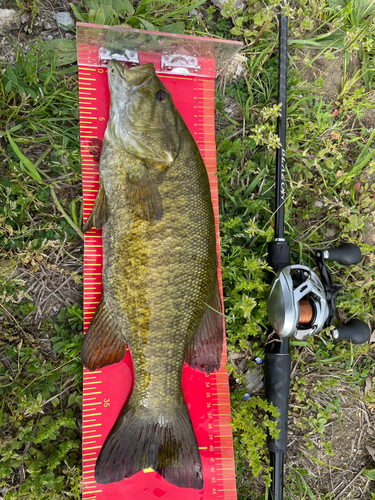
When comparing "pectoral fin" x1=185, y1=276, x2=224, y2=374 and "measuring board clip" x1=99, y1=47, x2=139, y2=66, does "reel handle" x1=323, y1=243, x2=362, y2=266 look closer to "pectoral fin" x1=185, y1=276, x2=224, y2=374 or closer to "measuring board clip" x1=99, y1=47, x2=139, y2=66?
"pectoral fin" x1=185, y1=276, x2=224, y2=374

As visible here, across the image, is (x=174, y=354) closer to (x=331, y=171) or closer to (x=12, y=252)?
(x=12, y=252)

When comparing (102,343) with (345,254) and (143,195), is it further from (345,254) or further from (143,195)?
(345,254)

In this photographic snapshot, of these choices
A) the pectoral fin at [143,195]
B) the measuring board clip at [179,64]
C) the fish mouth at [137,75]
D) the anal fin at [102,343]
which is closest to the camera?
the pectoral fin at [143,195]

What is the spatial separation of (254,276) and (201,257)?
2.44ft

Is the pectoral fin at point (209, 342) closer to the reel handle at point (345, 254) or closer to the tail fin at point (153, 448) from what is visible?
the tail fin at point (153, 448)

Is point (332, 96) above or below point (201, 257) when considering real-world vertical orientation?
above

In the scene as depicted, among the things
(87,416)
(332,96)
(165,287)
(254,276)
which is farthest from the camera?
(332,96)

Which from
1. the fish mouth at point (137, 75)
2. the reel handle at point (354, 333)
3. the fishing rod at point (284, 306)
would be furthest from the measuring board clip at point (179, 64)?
the reel handle at point (354, 333)

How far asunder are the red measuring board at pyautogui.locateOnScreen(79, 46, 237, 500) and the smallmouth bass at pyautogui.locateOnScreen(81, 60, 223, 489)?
0.85ft

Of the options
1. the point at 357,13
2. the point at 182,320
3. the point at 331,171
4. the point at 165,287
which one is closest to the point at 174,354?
the point at 182,320

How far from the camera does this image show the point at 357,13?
3.12m

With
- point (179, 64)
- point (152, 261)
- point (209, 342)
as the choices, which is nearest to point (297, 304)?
point (209, 342)

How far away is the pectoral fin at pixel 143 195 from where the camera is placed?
6.92 ft

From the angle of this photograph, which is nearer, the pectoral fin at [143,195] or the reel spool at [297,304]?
the pectoral fin at [143,195]
